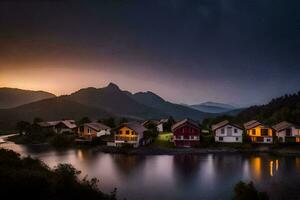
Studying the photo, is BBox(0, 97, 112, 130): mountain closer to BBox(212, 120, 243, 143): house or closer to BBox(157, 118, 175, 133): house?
BBox(157, 118, 175, 133): house

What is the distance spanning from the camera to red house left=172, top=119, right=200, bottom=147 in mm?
52688

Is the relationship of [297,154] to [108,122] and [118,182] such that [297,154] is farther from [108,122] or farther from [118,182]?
[108,122]

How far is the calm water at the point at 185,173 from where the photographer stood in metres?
25.2

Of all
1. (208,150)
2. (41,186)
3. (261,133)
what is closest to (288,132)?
(261,133)

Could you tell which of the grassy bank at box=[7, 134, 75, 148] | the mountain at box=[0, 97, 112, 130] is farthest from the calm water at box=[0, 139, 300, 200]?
the mountain at box=[0, 97, 112, 130]

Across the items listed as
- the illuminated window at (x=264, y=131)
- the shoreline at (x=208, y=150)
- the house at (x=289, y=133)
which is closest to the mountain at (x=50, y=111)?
the shoreline at (x=208, y=150)

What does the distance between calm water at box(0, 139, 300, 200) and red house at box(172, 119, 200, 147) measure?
7104 mm

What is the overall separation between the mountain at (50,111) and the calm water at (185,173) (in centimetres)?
10739

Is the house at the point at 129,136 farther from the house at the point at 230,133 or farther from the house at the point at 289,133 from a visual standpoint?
the house at the point at 289,133

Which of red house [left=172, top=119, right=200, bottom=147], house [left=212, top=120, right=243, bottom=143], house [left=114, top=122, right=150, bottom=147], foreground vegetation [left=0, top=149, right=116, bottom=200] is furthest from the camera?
house [left=212, top=120, right=243, bottom=143]

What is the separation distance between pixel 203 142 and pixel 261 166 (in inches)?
658

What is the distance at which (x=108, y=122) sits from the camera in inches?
2854

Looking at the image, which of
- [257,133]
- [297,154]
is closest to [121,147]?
[257,133]

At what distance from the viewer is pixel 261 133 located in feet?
176
